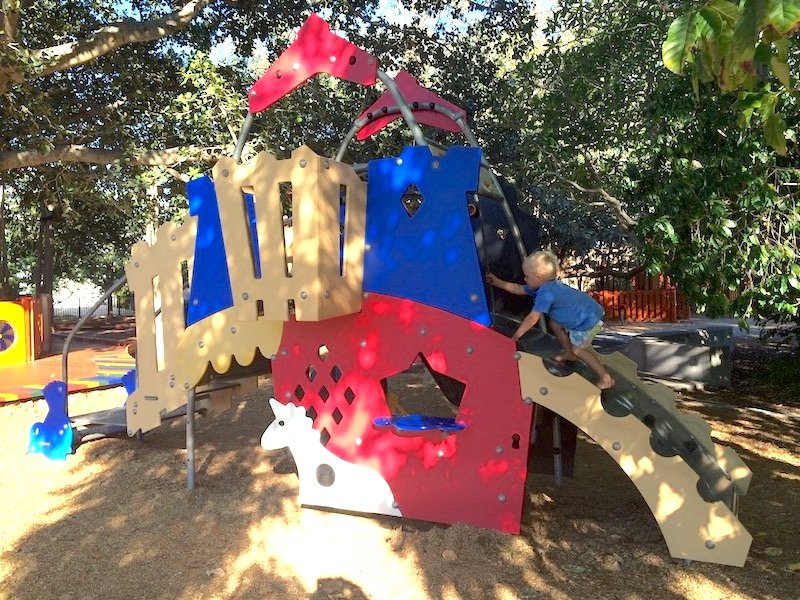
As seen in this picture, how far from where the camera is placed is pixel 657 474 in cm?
367

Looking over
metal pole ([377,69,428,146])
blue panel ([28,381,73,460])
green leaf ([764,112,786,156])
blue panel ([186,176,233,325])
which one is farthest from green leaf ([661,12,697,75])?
blue panel ([28,381,73,460])

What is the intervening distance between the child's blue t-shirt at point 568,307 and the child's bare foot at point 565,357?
158 millimetres

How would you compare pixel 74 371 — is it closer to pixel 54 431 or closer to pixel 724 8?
pixel 54 431

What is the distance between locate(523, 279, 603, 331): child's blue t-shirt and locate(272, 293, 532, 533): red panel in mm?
324

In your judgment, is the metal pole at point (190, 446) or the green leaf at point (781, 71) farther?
the metal pole at point (190, 446)

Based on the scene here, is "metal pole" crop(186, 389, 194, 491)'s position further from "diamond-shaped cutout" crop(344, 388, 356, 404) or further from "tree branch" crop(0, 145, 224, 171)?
"tree branch" crop(0, 145, 224, 171)

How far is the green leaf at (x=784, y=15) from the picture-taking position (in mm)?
1553

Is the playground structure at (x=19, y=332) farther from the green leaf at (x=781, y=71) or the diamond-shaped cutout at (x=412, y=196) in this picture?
the green leaf at (x=781, y=71)

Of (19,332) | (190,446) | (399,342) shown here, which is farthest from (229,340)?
(19,332)

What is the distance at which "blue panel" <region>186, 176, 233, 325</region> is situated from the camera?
195 inches

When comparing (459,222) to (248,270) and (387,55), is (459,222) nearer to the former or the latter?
(248,270)

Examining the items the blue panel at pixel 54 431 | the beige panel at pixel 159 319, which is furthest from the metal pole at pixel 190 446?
the blue panel at pixel 54 431

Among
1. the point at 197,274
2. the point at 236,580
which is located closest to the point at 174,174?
the point at 197,274

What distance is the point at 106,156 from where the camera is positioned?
10125 millimetres
